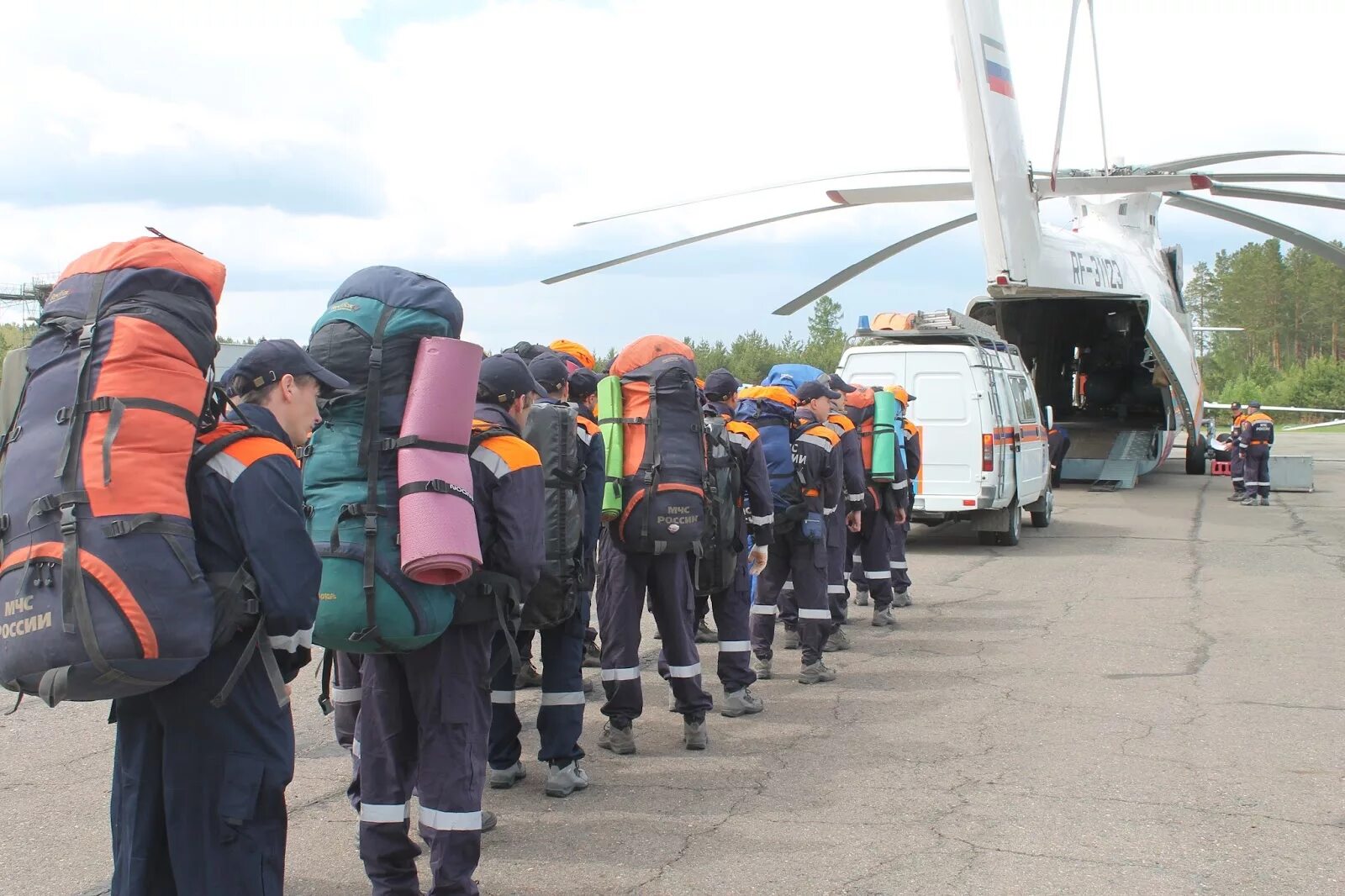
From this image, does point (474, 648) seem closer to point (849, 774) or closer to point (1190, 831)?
point (849, 774)

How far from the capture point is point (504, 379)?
14.4ft

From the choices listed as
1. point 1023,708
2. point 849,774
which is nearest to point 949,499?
point 1023,708

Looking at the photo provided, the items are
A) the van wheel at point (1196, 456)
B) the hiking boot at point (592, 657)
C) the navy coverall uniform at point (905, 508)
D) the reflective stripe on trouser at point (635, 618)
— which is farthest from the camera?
the van wheel at point (1196, 456)

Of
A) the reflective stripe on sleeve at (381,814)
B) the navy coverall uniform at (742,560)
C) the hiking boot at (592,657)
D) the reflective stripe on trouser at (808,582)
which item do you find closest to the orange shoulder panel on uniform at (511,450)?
the reflective stripe on sleeve at (381,814)

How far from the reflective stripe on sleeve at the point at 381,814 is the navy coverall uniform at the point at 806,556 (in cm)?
399

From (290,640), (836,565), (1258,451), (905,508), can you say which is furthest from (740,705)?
(1258,451)

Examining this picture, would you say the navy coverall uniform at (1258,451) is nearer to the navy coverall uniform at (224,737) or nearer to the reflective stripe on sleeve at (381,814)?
the reflective stripe on sleeve at (381,814)

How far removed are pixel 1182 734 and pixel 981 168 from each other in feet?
35.8

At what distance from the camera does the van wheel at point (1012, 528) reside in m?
14.4

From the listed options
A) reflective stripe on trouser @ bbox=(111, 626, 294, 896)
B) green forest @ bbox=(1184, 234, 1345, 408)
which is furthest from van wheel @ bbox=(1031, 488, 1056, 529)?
green forest @ bbox=(1184, 234, 1345, 408)

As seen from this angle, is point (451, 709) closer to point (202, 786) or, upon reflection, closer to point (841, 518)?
point (202, 786)

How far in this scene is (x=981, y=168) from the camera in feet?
51.6

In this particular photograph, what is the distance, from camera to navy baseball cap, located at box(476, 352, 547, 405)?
4.38 metres

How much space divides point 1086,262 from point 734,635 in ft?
47.5
